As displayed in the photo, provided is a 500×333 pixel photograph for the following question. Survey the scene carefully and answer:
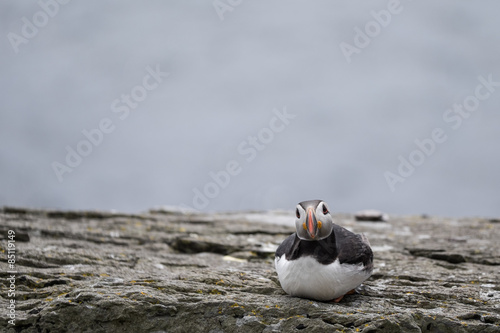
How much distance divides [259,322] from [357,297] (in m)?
1.40

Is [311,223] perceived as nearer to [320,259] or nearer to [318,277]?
[320,259]

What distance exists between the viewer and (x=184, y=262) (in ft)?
27.4

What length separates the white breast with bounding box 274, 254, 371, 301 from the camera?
5.59 metres

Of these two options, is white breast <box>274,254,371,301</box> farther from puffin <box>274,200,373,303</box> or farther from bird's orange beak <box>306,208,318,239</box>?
bird's orange beak <box>306,208,318,239</box>

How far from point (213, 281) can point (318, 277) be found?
1.75 m

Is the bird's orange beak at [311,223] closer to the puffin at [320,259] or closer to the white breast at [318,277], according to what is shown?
the puffin at [320,259]

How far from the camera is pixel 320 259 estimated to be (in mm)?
5598

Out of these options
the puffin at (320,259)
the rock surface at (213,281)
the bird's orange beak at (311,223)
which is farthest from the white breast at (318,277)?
the bird's orange beak at (311,223)

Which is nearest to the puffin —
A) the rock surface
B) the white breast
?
the white breast

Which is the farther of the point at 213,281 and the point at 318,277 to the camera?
the point at 213,281

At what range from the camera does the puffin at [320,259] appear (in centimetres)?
557

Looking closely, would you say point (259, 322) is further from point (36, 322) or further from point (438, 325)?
point (36, 322)

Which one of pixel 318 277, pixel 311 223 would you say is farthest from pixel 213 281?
pixel 311 223

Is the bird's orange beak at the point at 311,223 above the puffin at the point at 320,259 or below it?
above
